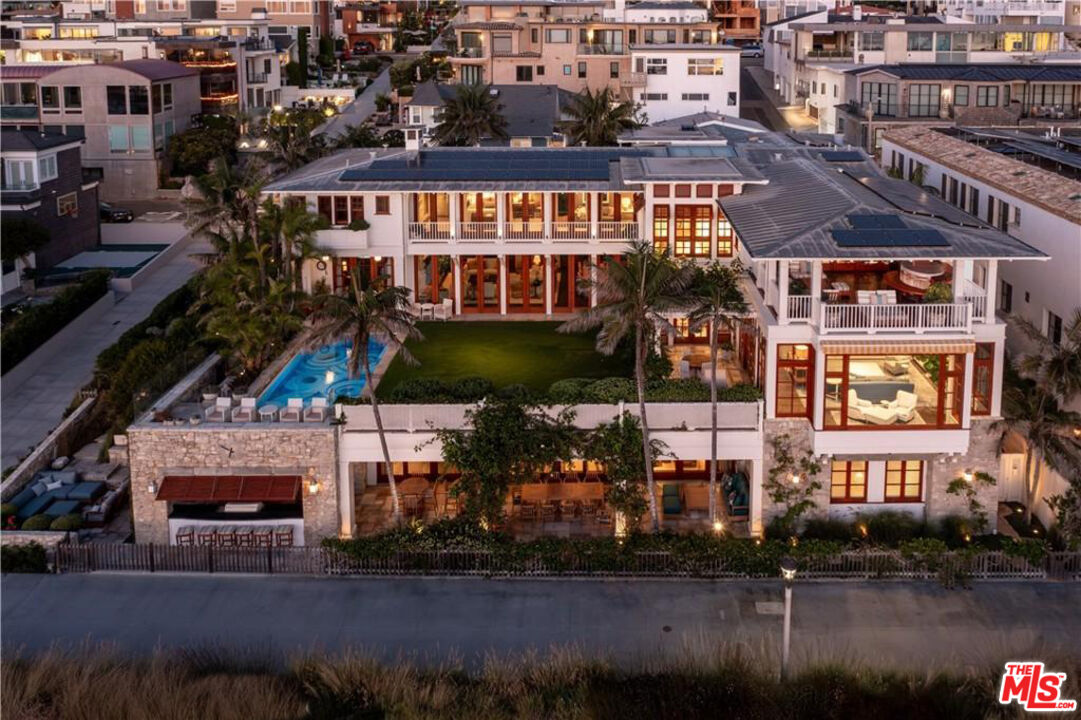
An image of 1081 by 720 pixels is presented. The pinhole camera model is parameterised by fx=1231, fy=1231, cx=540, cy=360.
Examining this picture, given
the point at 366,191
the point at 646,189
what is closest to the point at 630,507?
the point at 646,189

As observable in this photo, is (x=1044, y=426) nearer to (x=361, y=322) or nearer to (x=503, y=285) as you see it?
(x=361, y=322)

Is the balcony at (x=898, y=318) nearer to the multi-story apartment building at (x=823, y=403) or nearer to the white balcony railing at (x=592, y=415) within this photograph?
the multi-story apartment building at (x=823, y=403)

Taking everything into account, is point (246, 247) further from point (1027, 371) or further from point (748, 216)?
point (1027, 371)

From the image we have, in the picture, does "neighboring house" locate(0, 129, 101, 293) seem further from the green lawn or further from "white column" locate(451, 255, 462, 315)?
the green lawn

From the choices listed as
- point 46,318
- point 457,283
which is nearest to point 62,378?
point 46,318

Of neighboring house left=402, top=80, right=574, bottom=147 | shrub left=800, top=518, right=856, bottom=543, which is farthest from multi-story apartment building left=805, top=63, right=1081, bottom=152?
shrub left=800, top=518, right=856, bottom=543

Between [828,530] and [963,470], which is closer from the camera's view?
[828,530]
